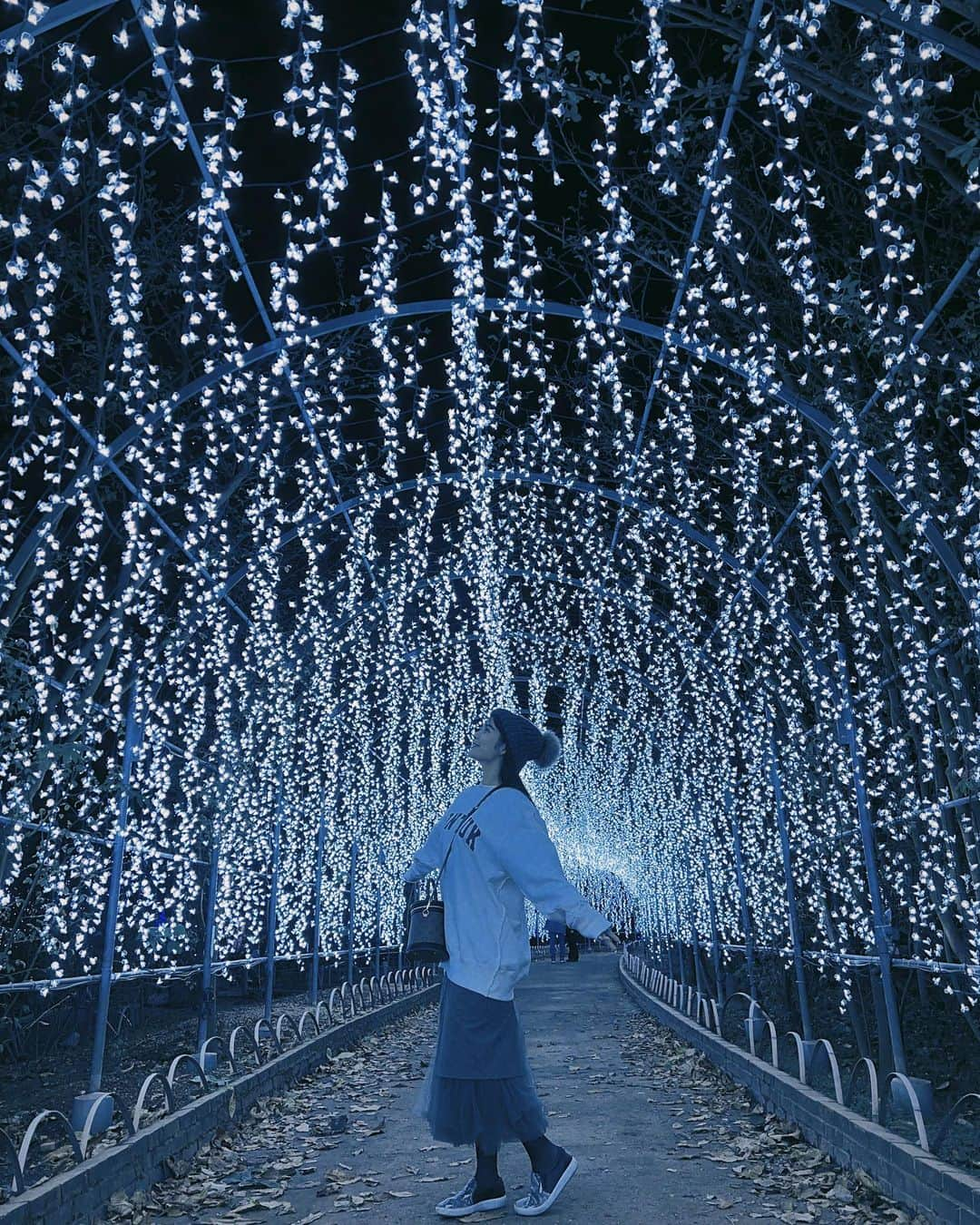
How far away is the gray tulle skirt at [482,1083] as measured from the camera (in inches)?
173

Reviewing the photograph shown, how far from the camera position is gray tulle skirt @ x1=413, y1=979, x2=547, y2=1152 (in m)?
4.40

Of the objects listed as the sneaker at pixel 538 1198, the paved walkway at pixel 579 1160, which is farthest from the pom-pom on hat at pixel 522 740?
the paved walkway at pixel 579 1160

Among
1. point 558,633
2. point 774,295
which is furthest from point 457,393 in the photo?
point 558,633

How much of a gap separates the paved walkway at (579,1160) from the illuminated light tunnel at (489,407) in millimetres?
1175

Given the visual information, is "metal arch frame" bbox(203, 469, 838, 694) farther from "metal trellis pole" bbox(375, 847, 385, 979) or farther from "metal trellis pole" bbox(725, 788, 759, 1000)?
"metal trellis pole" bbox(375, 847, 385, 979)

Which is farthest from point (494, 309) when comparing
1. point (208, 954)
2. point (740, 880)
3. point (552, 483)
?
point (740, 880)

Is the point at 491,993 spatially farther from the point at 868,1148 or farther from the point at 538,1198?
the point at 868,1148

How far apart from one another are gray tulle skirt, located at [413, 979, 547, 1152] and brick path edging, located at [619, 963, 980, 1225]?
1.38m

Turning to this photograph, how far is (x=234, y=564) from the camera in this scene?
10461 mm

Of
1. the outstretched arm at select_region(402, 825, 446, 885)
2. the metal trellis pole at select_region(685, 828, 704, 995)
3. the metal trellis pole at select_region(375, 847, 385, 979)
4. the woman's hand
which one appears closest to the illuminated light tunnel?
the metal trellis pole at select_region(685, 828, 704, 995)

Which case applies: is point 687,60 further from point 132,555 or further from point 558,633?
point 558,633

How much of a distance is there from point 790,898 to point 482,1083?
5.18 m

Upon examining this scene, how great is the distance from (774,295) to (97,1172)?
6.04m

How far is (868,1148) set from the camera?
4.82 metres
